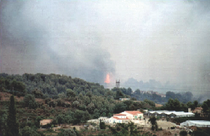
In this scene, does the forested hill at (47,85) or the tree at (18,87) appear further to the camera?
the forested hill at (47,85)

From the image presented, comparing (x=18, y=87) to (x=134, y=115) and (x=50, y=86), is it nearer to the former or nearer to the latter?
(x=50, y=86)

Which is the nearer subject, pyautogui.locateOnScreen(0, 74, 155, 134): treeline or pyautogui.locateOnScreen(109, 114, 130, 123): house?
pyautogui.locateOnScreen(0, 74, 155, 134): treeline

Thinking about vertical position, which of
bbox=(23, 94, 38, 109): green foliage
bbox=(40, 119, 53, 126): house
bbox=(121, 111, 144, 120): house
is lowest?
bbox=(40, 119, 53, 126): house

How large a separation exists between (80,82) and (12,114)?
18.8 m

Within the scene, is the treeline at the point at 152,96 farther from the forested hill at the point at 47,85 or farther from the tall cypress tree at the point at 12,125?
the tall cypress tree at the point at 12,125

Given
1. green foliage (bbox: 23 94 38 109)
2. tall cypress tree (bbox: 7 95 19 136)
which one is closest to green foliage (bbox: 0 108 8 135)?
tall cypress tree (bbox: 7 95 19 136)

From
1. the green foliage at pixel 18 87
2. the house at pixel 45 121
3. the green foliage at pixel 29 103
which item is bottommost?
the house at pixel 45 121

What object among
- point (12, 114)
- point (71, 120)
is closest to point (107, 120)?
point (71, 120)

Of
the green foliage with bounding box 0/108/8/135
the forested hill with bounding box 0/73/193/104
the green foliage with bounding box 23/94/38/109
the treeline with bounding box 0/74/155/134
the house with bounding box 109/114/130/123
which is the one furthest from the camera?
the forested hill with bounding box 0/73/193/104

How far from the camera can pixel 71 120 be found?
16844mm

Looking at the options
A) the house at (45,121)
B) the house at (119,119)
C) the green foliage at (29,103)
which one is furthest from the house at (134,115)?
the green foliage at (29,103)

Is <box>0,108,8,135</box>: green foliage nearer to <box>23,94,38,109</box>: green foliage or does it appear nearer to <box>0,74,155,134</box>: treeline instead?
<box>0,74,155,134</box>: treeline

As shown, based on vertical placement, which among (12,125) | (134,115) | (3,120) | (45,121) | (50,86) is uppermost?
(50,86)

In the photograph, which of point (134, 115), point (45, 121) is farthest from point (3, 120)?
point (134, 115)
